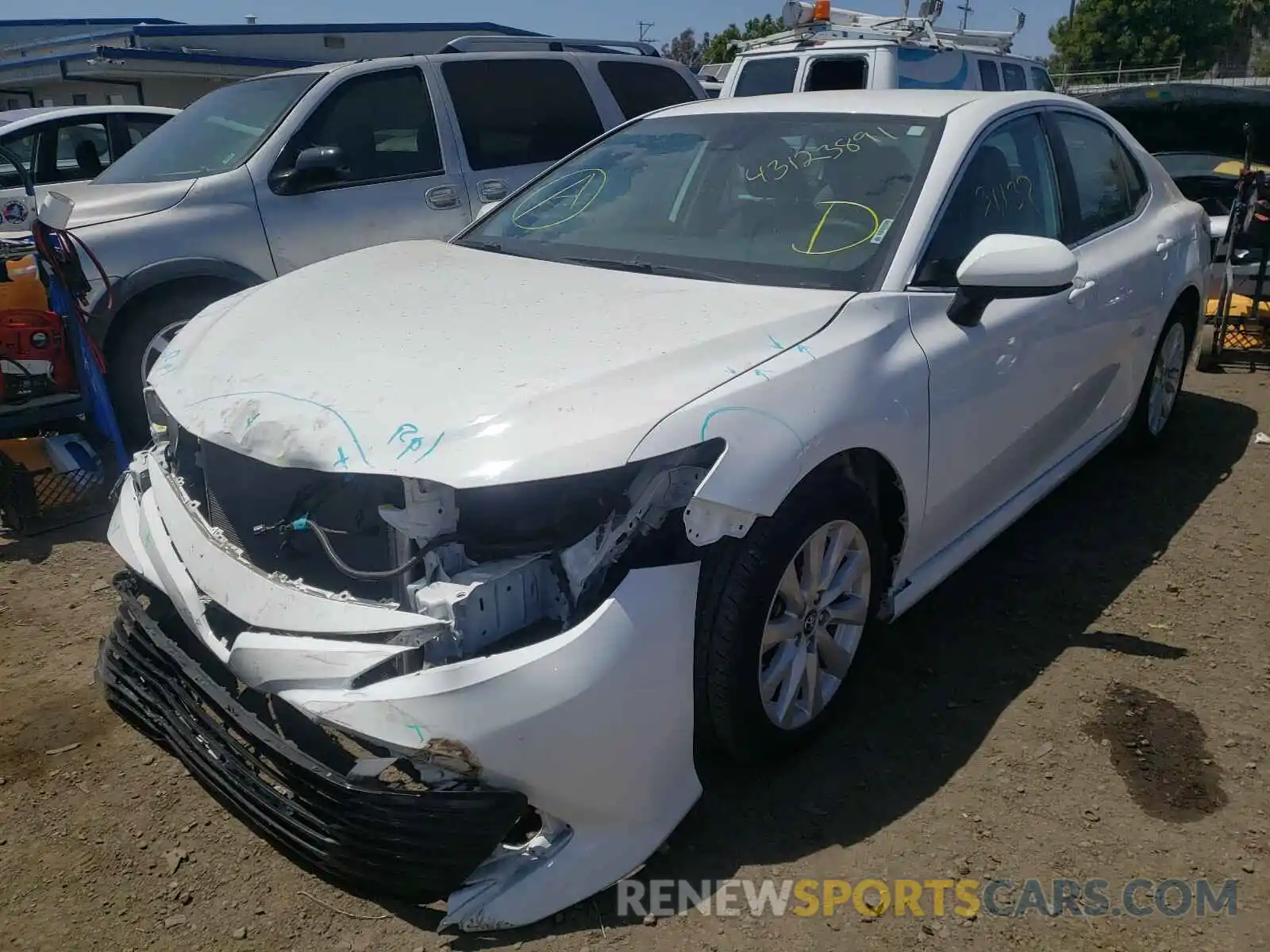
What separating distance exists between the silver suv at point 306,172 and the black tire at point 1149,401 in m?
3.60

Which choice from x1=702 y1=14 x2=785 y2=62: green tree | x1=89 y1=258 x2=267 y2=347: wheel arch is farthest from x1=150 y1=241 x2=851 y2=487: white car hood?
x1=702 y1=14 x2=785 y2=62: green tree

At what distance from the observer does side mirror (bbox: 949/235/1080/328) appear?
2740mm

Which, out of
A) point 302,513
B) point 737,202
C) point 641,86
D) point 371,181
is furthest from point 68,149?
point 302,513

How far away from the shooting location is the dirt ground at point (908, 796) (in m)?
2.22

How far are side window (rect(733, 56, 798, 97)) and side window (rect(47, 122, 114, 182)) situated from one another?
583cm

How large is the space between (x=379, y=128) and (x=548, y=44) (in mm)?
1726

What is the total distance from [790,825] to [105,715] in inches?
80.1

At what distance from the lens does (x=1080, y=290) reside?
354 cm

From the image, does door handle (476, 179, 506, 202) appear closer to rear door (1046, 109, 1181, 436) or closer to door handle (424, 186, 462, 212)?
door handle (424, 186, 462, 212)

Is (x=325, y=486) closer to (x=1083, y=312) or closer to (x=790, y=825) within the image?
(x=790, y=825)

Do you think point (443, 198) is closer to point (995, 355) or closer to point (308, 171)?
point (308, 171)

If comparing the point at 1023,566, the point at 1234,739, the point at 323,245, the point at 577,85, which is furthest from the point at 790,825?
the point at 577,85

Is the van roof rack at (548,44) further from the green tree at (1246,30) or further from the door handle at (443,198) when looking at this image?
the green tree at (1246,30)

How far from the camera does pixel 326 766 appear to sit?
2092mm
